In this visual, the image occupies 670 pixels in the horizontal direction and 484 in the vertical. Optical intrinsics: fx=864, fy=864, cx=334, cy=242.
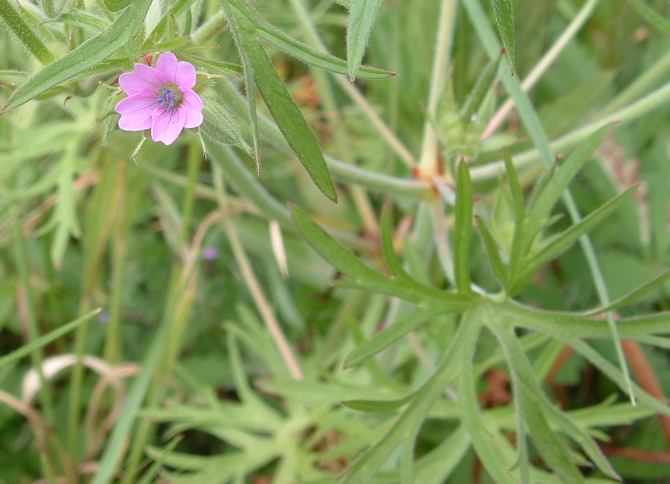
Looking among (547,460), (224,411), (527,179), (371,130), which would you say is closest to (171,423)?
(224,411)

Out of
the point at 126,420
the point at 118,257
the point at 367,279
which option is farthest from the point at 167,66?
the point at 118,257

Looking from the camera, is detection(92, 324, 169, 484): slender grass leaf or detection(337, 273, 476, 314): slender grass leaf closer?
detection(337, 273, 476, 314): slender grass leaf

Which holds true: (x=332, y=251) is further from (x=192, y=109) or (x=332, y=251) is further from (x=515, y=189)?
(x=192, y=109)

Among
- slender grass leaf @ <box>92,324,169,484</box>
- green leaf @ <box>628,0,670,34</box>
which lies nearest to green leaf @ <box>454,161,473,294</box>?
green leaf @ <box>628,0,670,34</box>

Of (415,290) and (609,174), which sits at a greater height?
(415,290)

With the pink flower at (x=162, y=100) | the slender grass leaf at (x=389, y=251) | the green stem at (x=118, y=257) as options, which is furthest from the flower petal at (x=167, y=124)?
the green stem at (x=118, y=257)

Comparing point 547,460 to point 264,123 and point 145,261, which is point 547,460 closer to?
point 264,123

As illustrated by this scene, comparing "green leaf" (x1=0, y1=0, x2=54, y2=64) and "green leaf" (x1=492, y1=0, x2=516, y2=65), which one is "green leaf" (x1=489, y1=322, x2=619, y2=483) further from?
"green leaf" (x1=0, y1=0, x2=54, y2=64)
